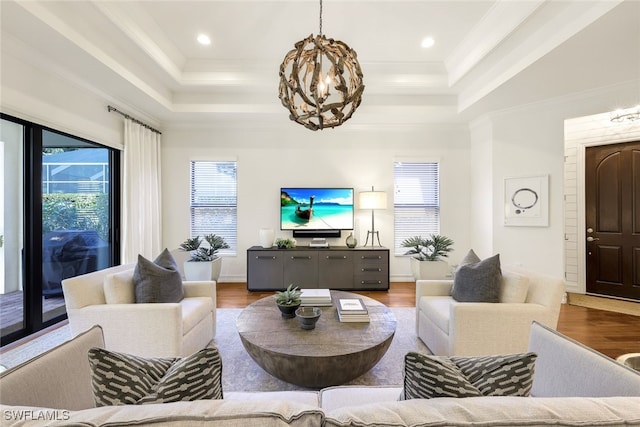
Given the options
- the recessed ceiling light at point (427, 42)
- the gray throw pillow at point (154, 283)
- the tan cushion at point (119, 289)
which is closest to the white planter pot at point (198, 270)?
the gray throw pillow at point (154, 283)

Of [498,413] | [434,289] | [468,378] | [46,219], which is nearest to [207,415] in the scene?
[498,413]

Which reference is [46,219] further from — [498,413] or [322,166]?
[498,413]

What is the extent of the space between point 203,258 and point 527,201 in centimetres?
491

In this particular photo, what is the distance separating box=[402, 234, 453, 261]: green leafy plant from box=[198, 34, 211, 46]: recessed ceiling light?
13.3ft

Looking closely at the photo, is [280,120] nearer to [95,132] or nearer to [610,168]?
[95,132]

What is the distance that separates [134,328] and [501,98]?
15.8 feet

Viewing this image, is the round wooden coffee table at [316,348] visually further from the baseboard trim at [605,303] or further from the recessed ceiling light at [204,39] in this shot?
the baseboard trim at [605,303]

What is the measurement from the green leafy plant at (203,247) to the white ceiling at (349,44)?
2.01 metres

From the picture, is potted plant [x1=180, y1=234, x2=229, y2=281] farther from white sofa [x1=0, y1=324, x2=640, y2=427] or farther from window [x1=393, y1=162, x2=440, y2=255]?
white sofa [x1=0, y1=324, x2=640, y2=427]

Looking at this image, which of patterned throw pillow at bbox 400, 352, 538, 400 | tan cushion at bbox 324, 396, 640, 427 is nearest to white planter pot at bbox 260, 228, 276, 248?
patterned throw pillow at bbox 400, 352, 538, 400

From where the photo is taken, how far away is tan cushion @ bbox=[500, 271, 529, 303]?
7.20 ft

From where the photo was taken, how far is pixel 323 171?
494 centimetres

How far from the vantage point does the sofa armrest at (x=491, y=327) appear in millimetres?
2078

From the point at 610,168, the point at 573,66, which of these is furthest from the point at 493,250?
the point at 573,66
